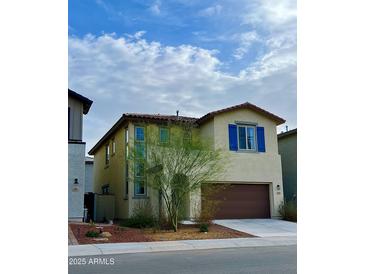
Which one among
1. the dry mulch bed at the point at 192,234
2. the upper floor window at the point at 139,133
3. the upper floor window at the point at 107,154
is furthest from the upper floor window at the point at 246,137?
the upper floor window at the point at 107,154

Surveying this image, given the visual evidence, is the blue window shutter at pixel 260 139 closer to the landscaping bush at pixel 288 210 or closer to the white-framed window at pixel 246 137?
the white-framed window at pixel 246 137

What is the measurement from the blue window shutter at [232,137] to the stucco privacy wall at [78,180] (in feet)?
20.8

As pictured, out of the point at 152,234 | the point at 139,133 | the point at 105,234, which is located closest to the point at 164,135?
the point at 139,133

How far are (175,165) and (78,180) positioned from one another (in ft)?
14.3

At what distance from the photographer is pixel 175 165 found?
45.8 ft

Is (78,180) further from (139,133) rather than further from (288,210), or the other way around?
(288,210)

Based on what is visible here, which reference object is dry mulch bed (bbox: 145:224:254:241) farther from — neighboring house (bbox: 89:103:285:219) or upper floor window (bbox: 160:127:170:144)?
upper floor window (bbox: 160:127:170:144)

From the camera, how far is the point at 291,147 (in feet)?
65.7

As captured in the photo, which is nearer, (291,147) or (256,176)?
(256,176)
